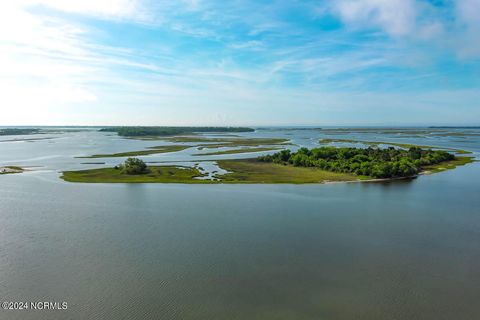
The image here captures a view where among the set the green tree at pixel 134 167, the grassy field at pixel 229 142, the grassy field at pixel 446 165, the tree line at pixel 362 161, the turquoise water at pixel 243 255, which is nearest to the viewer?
the turquoise water at pixel 243 255

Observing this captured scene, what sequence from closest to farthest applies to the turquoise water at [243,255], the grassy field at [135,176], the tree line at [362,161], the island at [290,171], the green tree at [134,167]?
1. the turquoise water at [243,255]
2. the grassy field at [135,176]
3. the island at [290,171]
4. the tree line at [362,161]
5. the green tree at [134,167]

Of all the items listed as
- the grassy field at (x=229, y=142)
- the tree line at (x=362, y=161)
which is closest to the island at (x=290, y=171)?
the tree line at (x=362, y=161)

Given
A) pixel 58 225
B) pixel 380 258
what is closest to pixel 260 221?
pixel 380 258

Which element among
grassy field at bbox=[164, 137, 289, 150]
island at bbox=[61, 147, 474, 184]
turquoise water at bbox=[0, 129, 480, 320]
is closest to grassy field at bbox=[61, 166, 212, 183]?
island at bbox=[61, 147, 474, 184]

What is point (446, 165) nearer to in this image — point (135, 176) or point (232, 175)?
point (232, 175)

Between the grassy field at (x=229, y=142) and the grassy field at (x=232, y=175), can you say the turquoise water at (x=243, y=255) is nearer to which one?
the grassy field at (x=232, y=175)

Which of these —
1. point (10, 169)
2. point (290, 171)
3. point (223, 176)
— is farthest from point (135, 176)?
point (290, 171)
